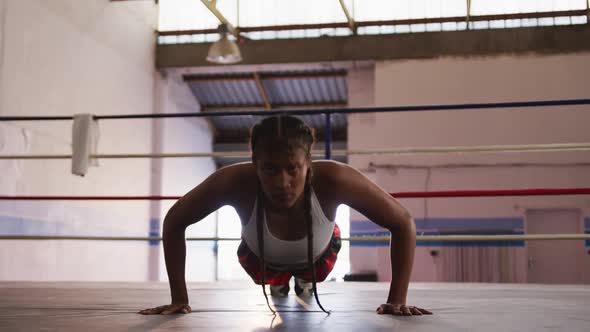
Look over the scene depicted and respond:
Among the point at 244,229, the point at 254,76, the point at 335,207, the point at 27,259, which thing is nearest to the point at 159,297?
the point at 244,229

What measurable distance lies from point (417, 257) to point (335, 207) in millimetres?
6523

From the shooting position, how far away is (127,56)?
7676mm

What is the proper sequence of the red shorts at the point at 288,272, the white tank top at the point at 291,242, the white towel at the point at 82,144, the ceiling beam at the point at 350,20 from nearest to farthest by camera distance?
the white tank top at the point at 291,242, the red shorts at the point at 288,272, the white towel at the point at 82,144, the ceiling beam at the point at 350,20

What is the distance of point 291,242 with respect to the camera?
167 cm

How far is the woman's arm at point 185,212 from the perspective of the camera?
1574 millimetres

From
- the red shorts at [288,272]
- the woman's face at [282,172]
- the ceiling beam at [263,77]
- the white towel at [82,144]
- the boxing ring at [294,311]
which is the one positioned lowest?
the boxing ring at [294,311]

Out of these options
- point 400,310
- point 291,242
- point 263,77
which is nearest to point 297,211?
point 291,242

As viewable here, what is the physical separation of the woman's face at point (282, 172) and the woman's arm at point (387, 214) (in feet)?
0.59

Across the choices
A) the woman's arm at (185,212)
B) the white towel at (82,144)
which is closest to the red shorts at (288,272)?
the woman's arm at (185,212)

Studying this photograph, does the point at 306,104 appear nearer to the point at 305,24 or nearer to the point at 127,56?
the point at 305,24

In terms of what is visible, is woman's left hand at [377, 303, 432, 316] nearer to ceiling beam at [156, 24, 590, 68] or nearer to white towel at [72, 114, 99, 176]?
white towel at [72, 114, 99, 176]

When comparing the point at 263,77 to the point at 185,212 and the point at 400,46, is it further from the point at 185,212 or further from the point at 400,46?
the point at 185,212

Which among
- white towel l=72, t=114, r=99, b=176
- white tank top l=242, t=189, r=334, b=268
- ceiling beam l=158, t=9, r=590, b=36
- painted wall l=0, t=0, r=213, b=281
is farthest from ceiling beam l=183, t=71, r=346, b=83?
white tank top l=242, t=189, r=334, b=268

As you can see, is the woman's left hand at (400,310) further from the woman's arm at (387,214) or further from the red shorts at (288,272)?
the red shorts at (288,272)
